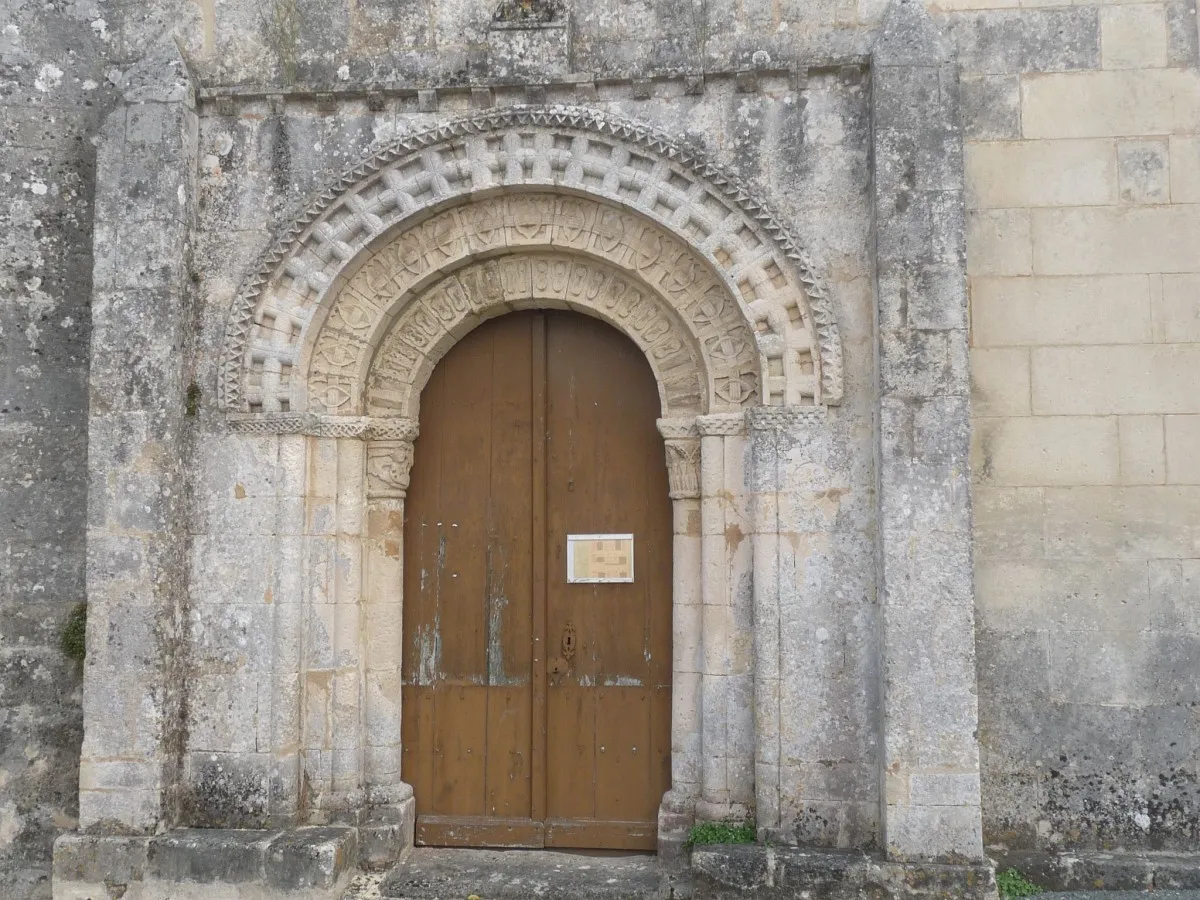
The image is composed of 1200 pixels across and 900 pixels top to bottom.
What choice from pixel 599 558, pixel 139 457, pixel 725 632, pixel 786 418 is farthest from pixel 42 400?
pixel 786 418

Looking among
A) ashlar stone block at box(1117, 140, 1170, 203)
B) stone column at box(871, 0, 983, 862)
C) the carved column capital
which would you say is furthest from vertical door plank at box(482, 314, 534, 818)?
ashlar stone block at box(1117, 140, 1170, 203)

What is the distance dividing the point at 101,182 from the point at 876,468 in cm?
390

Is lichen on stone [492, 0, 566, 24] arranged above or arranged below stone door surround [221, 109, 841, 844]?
above

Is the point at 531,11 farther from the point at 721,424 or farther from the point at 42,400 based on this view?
the point at 42,400

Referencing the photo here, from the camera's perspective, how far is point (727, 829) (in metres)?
4.52

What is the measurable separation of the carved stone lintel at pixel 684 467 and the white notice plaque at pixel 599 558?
0.40m

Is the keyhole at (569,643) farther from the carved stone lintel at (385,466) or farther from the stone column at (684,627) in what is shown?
the carved stone lintel at (385,466)

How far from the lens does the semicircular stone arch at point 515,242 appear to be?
181 inches

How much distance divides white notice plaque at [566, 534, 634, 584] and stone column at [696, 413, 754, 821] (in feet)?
1.56

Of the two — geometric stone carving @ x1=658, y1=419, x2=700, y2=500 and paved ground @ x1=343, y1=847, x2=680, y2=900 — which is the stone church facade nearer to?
geometric stone carving @ x1=658, y1=419, x2=700, y2=500

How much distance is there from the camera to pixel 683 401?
4.89m

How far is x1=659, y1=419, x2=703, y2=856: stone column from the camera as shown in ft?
15.5

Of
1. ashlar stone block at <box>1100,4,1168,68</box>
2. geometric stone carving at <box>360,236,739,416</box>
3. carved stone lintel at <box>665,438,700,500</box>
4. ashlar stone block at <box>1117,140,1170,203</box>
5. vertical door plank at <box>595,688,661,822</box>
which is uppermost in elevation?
ashlar stone block at <box>1100,4,1168,68</box>

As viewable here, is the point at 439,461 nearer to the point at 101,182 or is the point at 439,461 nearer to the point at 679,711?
the point at 679,711
